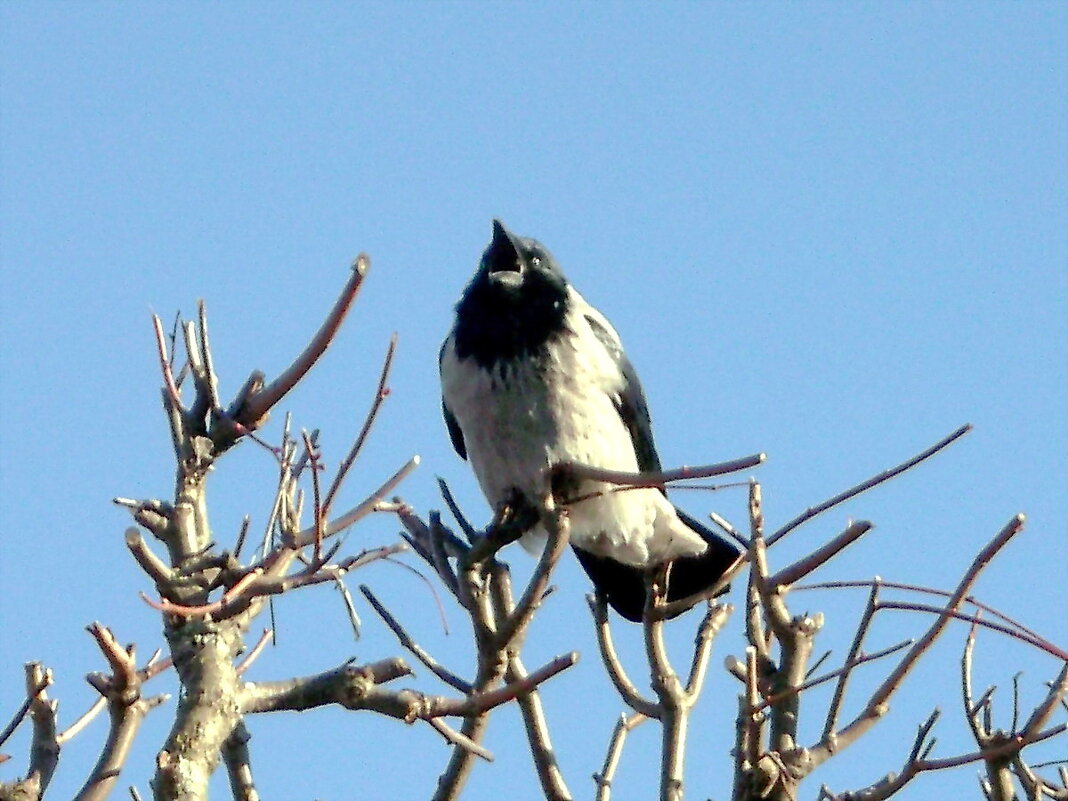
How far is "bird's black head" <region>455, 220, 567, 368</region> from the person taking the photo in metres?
6.20

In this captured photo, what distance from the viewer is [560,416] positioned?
19.9 feet

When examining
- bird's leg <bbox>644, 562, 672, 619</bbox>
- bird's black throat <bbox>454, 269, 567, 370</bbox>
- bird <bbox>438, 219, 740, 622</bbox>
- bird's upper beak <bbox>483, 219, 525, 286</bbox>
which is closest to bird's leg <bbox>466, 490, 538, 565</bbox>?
bird <bbox>438, 219, 740, 622</bbox>

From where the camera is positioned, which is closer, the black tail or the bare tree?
the bare tree

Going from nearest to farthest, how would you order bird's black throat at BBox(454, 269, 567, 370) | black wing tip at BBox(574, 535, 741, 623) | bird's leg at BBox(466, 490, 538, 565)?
bird's leg at BBox(466, 490, 538, 565) < bird's black throat at BBox(454, 269, 567, 370) < black wing tip at BBox(574, 535, 741, 623)

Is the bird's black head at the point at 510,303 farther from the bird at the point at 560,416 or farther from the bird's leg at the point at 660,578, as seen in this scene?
the bird's leg at the point at 660,578

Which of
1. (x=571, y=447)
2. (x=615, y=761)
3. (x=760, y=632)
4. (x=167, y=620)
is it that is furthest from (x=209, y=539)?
(x=571, y=447)

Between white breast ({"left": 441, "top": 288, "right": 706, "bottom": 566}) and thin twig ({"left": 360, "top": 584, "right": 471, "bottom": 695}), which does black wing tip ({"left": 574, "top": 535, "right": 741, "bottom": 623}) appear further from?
thin twig ({"left": 360, "top": 584, "right": 471, "bottom": 695})

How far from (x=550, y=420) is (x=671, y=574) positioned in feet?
4.02

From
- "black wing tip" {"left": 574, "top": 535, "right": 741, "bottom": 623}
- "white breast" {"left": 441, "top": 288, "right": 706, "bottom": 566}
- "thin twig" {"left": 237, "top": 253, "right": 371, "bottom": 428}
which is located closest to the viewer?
"thin twig" {"left": 237, "top": 253, "right": 371, "bottom": 428}

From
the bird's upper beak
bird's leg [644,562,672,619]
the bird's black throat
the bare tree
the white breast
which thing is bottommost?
the bare tree

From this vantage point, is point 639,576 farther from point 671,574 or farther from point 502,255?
point 502,255

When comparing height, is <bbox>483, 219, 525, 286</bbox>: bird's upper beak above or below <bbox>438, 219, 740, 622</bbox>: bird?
above

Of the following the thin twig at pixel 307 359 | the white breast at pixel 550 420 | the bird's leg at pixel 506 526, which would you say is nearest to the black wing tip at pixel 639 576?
the white breast at pixel 550 420

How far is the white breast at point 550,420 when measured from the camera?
607cm
